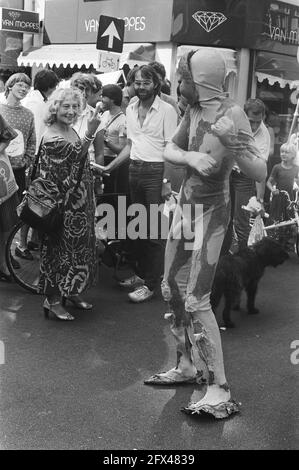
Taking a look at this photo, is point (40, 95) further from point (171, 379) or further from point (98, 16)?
point (98, 16)

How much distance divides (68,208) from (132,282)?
1675mm

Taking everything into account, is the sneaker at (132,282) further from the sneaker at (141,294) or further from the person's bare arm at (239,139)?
the person's bare arm at (239,139)

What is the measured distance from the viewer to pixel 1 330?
495 cm

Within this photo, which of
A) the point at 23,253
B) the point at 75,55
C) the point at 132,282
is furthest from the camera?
the point at 75,55

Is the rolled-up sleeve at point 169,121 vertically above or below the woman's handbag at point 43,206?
above

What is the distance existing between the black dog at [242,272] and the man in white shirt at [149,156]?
0.84 metres

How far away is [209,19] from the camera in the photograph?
14.2m

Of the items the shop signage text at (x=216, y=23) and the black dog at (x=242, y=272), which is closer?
the black dog at (x=242, y=272)

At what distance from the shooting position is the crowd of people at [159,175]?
11.3 feet

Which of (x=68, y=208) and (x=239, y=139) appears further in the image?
(x=68, y=208)

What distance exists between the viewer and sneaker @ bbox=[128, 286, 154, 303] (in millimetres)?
5898

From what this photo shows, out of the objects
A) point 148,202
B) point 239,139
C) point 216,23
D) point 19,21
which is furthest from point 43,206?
point 19,21

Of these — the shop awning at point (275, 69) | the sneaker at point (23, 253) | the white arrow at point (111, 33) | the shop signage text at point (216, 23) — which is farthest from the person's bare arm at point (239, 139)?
the shop awning at point (275, 69)

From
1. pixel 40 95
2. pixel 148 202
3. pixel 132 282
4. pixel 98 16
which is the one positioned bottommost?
pixel 132 282
